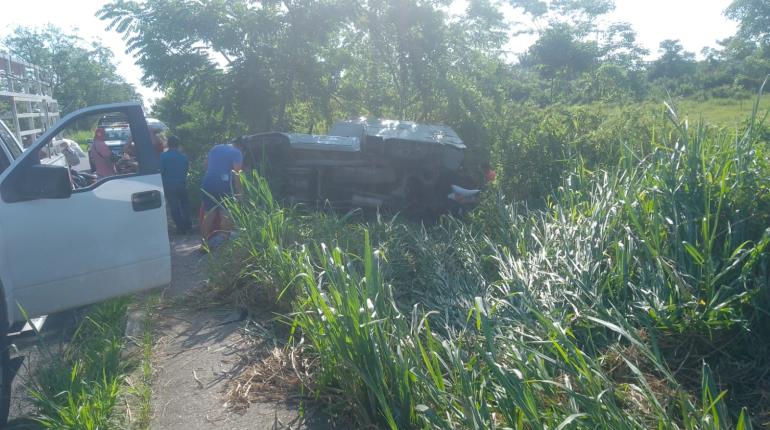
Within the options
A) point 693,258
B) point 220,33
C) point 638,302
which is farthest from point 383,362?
point 220,33

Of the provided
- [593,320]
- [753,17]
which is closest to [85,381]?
[593,320]

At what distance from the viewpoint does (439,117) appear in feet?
45.0

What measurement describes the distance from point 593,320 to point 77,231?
11.9ft

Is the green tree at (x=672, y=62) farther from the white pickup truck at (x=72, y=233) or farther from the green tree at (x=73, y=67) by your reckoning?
the white pickup truck at (x=72, y=233)

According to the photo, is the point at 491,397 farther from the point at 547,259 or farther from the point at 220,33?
the point at 220,33

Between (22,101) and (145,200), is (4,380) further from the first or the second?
(22,101)

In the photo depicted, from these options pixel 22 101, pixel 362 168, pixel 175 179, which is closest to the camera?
pixel 22 101

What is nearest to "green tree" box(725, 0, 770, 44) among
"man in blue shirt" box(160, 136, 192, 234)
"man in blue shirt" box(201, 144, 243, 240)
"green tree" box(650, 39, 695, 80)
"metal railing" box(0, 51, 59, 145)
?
"green tree" box(650, 39, 695, 80)

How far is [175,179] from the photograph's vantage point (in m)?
10.0

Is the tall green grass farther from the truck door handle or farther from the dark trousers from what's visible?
the dark trousers

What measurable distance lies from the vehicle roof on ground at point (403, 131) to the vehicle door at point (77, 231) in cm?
494

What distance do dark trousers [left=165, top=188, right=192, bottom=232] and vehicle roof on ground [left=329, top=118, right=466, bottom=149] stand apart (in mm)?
2490

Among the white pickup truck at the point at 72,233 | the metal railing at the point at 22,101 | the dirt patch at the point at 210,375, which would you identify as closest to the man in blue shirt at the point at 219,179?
the dirt patch at the point at 210,375

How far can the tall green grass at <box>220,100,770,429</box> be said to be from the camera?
3.06 meters
